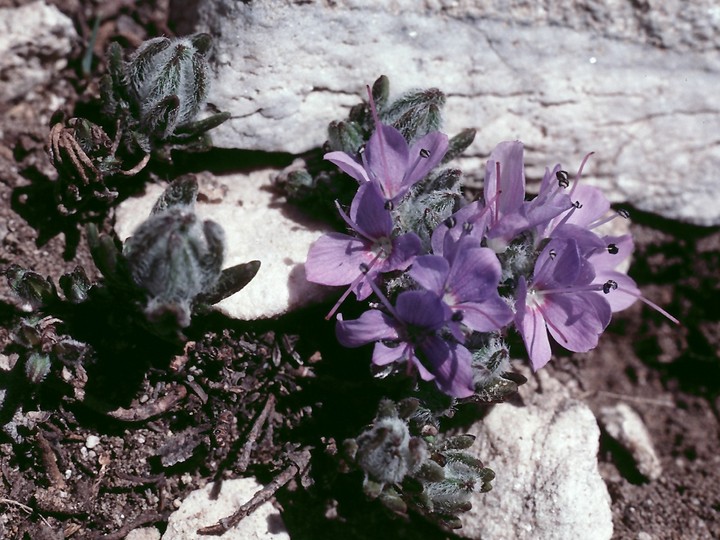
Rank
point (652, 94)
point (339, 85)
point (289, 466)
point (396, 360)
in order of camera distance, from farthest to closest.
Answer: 1. point (652, 94)
2. point (339, 85)
3. point (289, 466)
4. point (396, 360)

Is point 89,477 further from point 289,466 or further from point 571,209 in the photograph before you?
point 571,209

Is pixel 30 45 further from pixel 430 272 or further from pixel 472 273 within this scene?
pixel 472 273

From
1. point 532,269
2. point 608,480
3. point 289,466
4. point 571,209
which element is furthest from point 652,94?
point 289,466

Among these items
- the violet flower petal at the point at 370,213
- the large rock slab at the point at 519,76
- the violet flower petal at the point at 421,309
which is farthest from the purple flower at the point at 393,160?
the large rock slab at the point at 519,76

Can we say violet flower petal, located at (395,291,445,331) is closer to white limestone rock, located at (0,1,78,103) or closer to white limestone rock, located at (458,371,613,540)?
white limestone rock, located at (458,371,613,540)

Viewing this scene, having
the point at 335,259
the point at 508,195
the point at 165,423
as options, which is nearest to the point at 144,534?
the point at 165,423

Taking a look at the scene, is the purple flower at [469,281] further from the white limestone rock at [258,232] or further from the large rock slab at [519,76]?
the large rock slab at [519,76]
